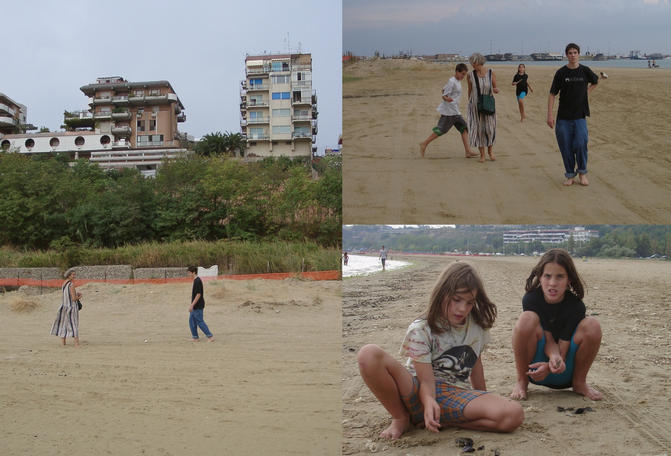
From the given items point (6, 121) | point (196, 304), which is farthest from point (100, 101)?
point (196, 304)

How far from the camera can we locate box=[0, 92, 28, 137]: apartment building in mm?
53031

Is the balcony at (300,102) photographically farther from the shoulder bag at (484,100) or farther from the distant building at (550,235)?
the distant building at (550,235)

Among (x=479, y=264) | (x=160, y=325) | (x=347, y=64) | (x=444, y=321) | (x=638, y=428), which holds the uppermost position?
(x=347, y=64)

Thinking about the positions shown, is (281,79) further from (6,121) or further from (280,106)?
(6,121)

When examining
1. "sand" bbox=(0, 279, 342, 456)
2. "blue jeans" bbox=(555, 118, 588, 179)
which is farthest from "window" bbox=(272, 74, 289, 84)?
"blue jeans" bbox=(555, 118, 588, 179)

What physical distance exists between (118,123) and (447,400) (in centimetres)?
5609

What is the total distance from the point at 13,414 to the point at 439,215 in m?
4.55

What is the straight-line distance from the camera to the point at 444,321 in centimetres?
227

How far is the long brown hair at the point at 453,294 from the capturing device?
88.7 inches

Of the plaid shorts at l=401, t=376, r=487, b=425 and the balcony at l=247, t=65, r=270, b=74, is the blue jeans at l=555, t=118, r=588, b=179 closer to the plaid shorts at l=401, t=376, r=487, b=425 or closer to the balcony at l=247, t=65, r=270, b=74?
the plaid shorts at l=401, t=376, r=487, b=425

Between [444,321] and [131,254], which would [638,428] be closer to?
[444,321]

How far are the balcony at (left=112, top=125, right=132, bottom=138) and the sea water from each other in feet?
175

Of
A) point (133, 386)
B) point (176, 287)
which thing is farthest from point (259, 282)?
point (133, 386)

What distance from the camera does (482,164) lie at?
315 cm
